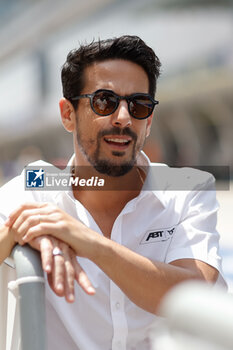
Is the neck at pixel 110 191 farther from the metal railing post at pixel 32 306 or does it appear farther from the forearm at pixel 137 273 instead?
the metal railing post at pixel 32 306

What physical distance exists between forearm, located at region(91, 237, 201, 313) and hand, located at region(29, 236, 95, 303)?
86mm

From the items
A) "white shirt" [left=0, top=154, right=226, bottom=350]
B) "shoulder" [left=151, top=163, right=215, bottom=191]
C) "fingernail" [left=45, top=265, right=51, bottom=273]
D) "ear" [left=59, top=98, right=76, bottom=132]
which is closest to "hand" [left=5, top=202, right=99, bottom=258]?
"fingernail" [left=45, top=265, right=51, bottom=273]

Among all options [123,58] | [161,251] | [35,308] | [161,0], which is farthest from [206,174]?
[161,0]

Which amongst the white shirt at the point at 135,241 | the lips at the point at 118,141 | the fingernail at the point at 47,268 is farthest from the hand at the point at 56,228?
the lips at the point at 118,141

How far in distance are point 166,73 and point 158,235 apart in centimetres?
1380

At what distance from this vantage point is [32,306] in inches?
44.6

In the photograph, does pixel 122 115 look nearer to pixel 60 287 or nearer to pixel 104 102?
pixel 104 102

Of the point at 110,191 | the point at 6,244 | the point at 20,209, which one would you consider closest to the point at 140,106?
the point at 110,191

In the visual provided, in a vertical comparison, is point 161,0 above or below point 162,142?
above

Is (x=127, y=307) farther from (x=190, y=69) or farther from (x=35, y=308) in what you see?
(x=190, y=69)

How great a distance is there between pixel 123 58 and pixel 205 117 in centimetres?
2319

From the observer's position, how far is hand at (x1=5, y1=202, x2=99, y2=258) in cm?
138

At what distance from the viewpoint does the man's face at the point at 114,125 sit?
5.74 ft

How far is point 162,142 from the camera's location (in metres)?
26.2
